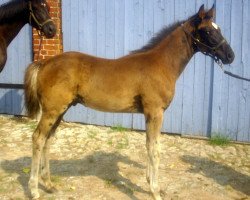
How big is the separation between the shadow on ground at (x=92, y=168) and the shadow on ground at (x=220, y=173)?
32.3 inches

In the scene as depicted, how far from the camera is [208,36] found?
13.6 feet

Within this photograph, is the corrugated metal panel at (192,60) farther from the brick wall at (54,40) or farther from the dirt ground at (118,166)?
the dirt ground at (118,166)

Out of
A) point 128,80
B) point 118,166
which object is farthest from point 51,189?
point 128,80

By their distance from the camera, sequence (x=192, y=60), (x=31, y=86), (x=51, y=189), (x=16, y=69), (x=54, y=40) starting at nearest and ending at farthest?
(x=31, y=86), (x=51, y=189), (x=192, y=60), (x=54, y=40), (x=16, y=69)

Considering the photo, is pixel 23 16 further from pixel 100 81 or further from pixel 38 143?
pixel 38 143

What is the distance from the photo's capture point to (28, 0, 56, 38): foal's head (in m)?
4.89

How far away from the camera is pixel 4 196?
4.30m

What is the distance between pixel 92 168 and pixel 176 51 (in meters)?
2.16

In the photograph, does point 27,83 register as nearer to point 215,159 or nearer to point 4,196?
point 4,196

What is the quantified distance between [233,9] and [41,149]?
393cm

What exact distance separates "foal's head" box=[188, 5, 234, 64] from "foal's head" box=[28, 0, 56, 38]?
6.41ft

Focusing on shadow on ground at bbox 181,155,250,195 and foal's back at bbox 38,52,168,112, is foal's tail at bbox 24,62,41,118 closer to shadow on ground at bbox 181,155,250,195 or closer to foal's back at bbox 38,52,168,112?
foal's back at bbox 38,52,168,112

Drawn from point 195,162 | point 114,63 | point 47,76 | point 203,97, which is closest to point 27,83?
point 47,76

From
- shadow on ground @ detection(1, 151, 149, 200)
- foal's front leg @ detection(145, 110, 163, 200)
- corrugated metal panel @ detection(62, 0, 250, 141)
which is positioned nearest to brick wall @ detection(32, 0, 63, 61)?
corrugated metal panel @ detection(62, 0, 250, 141)
